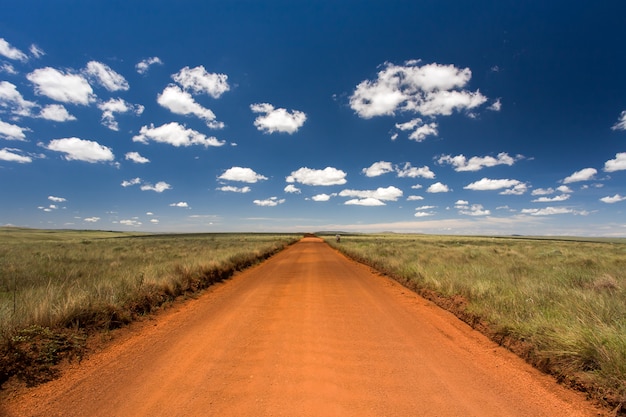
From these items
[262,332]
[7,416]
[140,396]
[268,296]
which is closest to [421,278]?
[268,296]

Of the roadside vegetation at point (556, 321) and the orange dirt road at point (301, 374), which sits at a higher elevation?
the roadside vegetation at point (556, 321)

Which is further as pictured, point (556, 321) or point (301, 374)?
point (556, 321)

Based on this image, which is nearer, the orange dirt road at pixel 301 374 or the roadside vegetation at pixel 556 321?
the orange dirt road at pixel 301 374

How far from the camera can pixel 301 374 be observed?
4012mm

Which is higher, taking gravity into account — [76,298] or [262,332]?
[76,298]

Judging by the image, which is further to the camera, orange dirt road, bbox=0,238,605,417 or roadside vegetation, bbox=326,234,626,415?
roadside vegetation, bbox=326,234,626,415

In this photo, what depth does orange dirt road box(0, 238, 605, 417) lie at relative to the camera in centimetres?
331

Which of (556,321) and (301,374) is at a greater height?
(556,321)

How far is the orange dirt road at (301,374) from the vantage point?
3.31m

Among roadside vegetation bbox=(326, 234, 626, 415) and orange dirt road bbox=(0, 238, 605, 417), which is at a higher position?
roadside vegetation bbox=(326, 234, 626, 415)

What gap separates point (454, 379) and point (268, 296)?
242 inches

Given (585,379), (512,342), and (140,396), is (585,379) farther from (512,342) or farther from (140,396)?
(140,396)

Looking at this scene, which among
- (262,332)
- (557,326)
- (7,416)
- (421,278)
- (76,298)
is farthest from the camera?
(421,278)

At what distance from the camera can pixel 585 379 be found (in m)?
3.85
